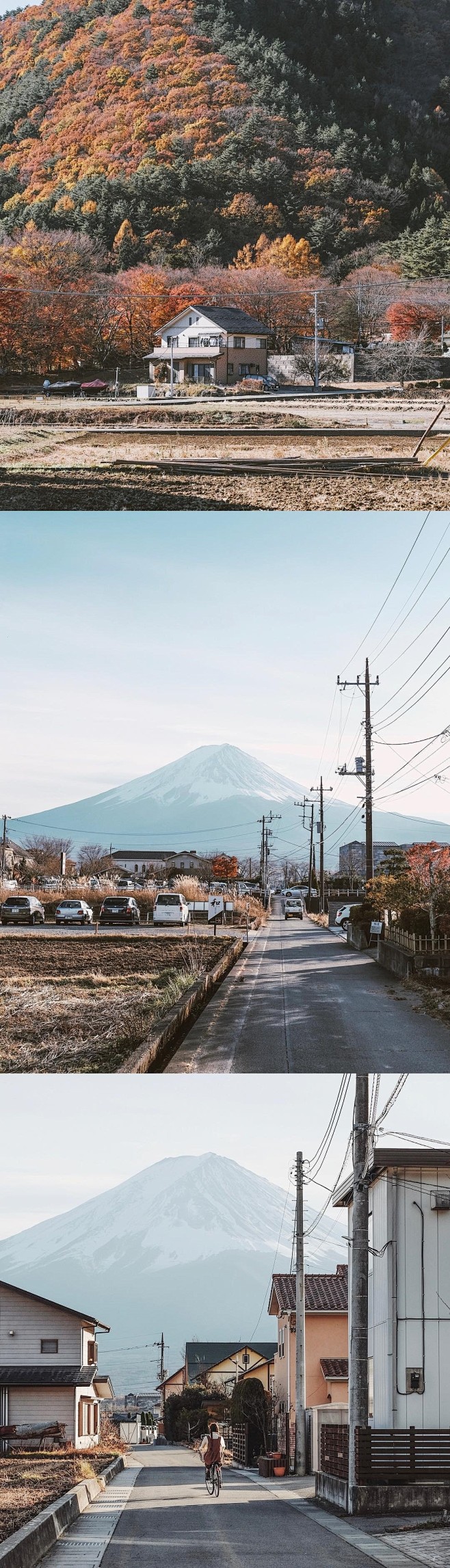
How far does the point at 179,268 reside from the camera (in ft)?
29.8

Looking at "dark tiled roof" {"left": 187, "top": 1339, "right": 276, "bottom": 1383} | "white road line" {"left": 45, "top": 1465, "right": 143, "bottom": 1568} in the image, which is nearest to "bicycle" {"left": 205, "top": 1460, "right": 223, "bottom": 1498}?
"white road line" {"left": 45, "top": 1465, "right": 143, "bottom": 1568}

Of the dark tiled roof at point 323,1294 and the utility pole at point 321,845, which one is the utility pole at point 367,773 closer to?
the utility pole at point 321,845

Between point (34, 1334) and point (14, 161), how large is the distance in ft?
52.1

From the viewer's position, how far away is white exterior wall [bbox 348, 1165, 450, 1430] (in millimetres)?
11719

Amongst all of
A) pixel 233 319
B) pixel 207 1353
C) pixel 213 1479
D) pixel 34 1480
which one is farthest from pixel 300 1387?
pixel 207 1353

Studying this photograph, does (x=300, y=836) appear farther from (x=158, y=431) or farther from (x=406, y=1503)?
(x=406, y=1503)

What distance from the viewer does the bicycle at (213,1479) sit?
39.3ft

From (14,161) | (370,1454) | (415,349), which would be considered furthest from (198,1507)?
(14,161)

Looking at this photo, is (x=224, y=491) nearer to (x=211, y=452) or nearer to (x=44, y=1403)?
(x=211, y=452)

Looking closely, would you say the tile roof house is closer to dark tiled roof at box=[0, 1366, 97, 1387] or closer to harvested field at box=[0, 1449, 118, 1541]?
dark tiled roof at box=[0, 1366, 97, 1387]

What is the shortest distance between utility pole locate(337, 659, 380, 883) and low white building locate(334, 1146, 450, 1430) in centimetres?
404

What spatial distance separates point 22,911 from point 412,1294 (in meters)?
5.70

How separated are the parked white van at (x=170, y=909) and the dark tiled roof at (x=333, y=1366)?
38.9 ft

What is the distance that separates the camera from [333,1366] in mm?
18703
